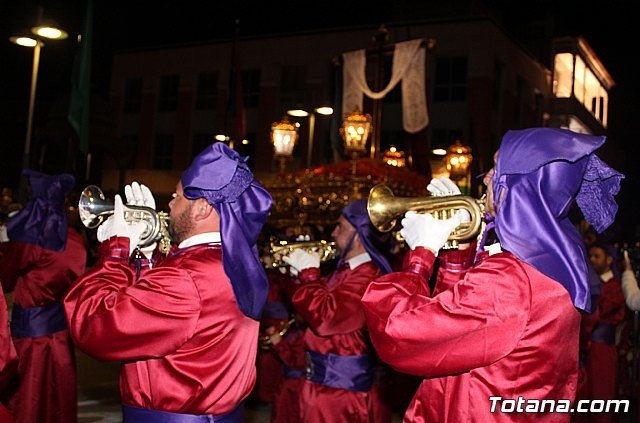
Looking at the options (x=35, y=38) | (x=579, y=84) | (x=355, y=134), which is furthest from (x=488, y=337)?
(x=579, y=84)

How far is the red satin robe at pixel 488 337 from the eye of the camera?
2.33 metres

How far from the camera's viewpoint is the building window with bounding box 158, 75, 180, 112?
31.4m

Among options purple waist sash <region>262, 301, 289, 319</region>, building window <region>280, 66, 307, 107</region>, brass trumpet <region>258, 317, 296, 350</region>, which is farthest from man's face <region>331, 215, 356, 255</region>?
building window <region>280, 66, 307, 107</region>

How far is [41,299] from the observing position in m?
5.81

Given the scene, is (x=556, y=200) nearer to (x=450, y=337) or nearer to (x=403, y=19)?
(x=450, y=337)

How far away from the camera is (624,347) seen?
8930mm

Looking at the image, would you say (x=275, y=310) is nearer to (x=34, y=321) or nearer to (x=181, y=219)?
(x=34, y=321)

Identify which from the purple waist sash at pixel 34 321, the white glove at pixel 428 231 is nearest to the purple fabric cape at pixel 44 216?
the purple waist sash at pixel 34 321

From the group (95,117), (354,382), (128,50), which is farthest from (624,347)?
(128,50)

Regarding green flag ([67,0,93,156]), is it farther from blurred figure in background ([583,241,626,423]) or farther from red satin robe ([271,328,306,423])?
blurred figure in background ([583,241,626,423])

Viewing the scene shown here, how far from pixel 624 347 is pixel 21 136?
74.9 feet

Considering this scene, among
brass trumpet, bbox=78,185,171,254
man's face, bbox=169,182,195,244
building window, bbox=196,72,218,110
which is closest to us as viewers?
man's face, bbox=169,182,195,244

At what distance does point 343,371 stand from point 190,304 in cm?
205

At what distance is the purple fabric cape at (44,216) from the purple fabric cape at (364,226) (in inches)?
104
